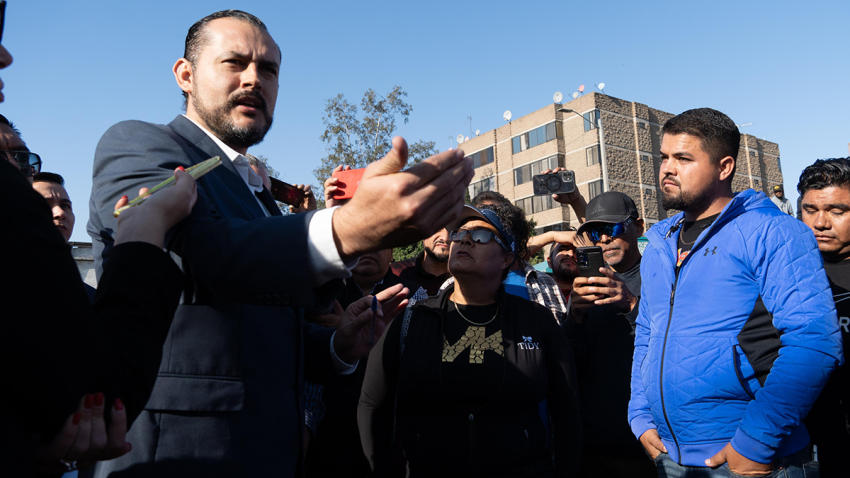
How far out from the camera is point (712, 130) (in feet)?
11.2

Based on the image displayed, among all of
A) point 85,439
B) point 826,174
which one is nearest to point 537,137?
point 826,174

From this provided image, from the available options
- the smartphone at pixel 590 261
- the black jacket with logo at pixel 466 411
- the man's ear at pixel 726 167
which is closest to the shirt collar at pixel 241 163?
the black jacket with logo at pixel 466 411

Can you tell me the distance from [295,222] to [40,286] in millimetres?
524

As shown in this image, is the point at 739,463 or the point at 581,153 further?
the point at 581,153

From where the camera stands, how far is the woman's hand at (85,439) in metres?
1.12

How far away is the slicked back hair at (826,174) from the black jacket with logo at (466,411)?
2038 millimetres

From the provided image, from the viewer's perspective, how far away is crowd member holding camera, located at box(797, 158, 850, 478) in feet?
10.7

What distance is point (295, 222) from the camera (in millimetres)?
1371

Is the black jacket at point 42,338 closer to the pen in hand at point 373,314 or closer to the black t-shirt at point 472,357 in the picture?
the pen in hand at point 373,314

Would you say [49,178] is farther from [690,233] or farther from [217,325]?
[690,233]

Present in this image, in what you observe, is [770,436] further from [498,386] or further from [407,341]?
[407,341]

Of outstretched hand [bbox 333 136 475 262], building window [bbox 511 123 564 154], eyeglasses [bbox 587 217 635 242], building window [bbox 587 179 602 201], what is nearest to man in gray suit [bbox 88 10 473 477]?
outstretched hand [bbox 333 136 475 262]

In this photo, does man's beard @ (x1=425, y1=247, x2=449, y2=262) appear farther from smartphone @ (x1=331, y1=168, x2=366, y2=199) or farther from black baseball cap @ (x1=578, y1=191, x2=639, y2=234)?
smartphone @ (x1=331, y1=168, x2=366, y2=199)

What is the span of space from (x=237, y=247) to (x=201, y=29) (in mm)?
1187
